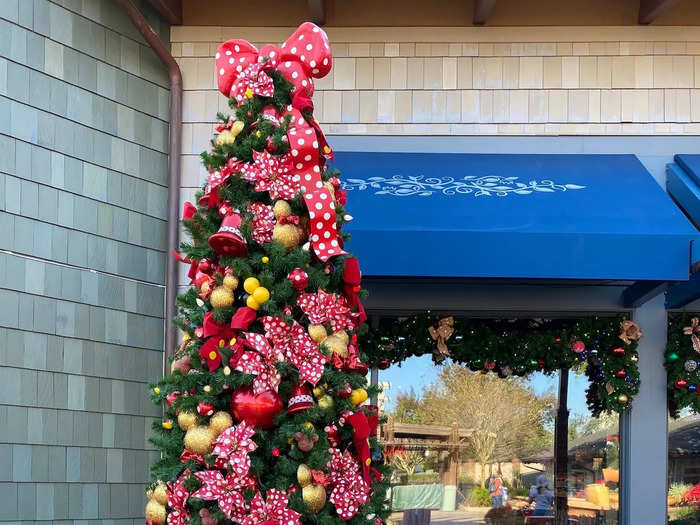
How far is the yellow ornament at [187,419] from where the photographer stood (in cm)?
447

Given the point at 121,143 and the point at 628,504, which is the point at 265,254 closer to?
the point at 121,143

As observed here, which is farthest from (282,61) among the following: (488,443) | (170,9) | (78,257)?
(488,443)

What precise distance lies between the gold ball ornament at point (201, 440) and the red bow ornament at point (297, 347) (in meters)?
0.49

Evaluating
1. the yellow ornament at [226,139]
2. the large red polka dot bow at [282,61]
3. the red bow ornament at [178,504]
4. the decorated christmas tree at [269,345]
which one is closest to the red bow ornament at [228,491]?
the decorated christmas tree at [269,345]

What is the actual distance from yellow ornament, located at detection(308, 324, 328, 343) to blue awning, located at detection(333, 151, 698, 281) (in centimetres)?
206

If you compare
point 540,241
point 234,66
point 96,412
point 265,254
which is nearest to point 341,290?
point 265,254

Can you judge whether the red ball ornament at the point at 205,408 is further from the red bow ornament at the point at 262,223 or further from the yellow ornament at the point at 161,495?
the red bow ornament at the point at 262,223

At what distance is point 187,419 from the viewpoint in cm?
447

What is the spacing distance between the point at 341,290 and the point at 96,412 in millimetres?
2706

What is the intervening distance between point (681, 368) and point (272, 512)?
442 centimetres

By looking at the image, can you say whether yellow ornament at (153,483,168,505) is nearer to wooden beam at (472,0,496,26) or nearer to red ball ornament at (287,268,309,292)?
red ball ornament at (287,268,309,292)

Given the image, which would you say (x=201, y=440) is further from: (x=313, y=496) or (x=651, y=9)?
(x=651, y=9)

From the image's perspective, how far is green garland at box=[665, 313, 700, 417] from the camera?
24.8 ft

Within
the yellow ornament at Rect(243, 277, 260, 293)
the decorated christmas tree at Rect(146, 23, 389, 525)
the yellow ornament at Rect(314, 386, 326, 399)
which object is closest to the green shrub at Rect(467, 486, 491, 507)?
the decorated christmas tree at Rect(146, 23, 389, 525)
